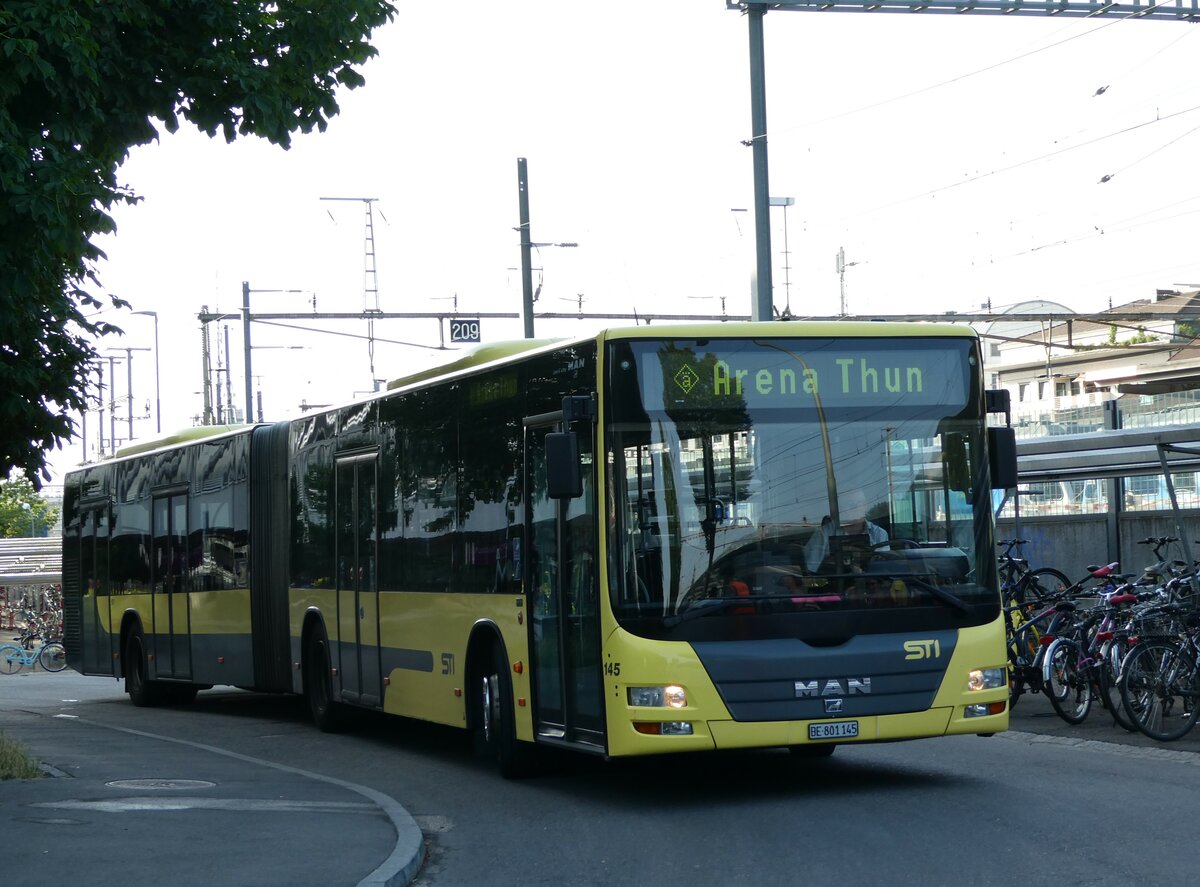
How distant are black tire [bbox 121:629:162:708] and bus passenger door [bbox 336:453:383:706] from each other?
23.8ft

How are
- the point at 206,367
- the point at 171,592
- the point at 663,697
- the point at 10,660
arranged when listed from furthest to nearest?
the point at 206,367, the point at 10,660, the point at 171,592, the point at 663,697

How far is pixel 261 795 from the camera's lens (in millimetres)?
11984

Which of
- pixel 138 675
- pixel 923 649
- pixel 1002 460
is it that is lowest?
pixel 138 675

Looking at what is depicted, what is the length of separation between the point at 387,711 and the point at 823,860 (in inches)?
Answer: 276

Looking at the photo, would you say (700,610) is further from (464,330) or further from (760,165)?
(464,330)

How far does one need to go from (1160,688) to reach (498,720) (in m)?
4.84

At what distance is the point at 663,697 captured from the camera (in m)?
10.7

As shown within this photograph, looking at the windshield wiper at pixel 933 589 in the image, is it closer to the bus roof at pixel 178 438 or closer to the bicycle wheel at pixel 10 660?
the bus roof at pixel 178 438

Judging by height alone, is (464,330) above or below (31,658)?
above

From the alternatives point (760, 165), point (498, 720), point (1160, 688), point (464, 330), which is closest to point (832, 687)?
point (498, 720)

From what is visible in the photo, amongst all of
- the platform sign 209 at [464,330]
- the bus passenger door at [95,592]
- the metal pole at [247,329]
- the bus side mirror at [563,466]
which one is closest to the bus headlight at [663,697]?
the bus side mirror at [563,466]

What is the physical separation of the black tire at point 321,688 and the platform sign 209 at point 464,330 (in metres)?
19.9

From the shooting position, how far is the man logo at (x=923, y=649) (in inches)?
437

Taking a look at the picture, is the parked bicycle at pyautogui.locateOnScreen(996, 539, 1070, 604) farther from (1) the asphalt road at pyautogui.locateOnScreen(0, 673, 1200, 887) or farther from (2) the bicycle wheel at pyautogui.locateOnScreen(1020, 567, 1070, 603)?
(1) the asphalt road at pyautogui.locateOnScreen(0, 673, 1200, 887)
